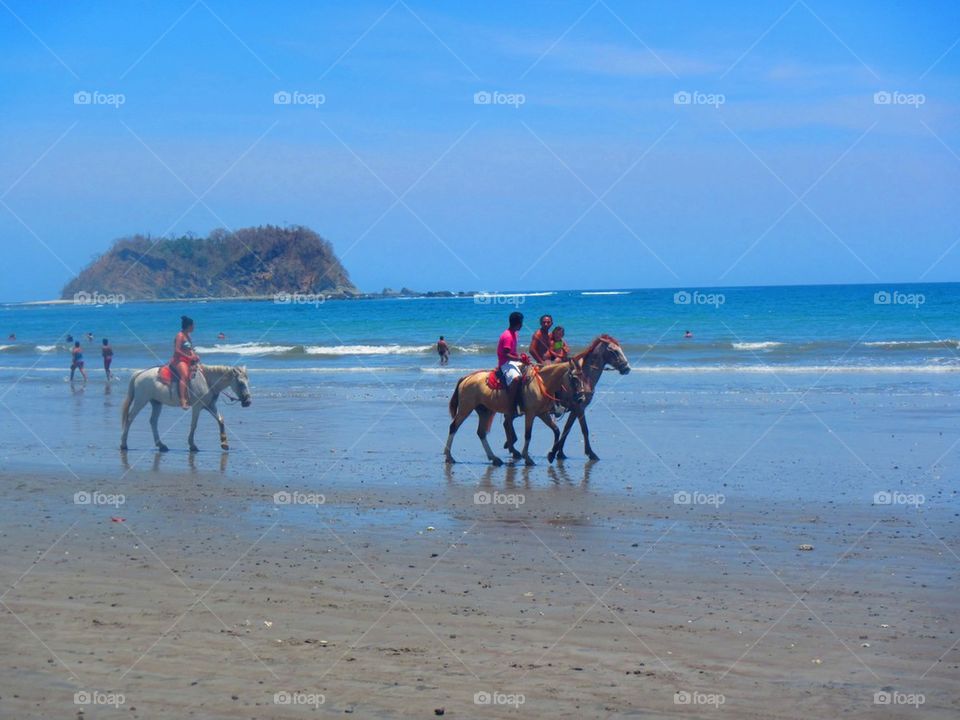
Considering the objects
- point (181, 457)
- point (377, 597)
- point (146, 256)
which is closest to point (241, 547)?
point (377, 597)

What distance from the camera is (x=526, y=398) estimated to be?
15414 millimetres

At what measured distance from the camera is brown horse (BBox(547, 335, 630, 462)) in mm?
15352

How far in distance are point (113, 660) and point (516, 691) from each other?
95.6 inches

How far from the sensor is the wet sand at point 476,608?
6.13 metres

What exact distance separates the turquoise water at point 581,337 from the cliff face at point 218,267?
41.2 m

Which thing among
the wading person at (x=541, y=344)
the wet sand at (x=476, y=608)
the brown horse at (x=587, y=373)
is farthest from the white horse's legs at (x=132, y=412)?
the brown horse at (x=587, y=373)

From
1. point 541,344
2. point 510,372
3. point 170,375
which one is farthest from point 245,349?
point 510,372

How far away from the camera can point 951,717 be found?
5797mm

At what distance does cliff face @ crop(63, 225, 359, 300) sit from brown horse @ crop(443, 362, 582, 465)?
117711 mm

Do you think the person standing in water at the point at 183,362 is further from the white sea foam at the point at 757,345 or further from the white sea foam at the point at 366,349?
the white sea foam at the point at 757,345

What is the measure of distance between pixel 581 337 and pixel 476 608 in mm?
49737

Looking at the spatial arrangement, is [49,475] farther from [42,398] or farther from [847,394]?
[847,394]

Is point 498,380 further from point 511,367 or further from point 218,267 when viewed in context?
point 218,267

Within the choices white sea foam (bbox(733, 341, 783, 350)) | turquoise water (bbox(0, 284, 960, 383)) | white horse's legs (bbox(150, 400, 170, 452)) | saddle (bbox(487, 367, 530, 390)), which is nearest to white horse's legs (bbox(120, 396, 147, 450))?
white horse's legs (bbox(150, 400, 170, 452))
